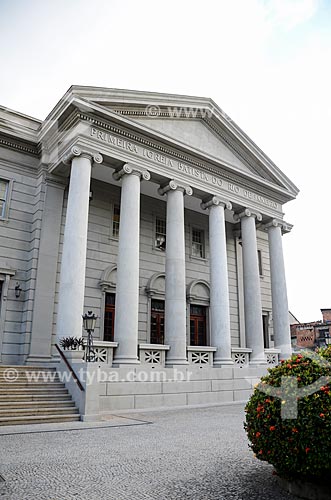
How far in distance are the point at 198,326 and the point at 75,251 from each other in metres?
10.2

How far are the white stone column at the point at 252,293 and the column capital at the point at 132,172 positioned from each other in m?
6.61

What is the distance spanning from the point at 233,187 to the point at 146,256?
574cm

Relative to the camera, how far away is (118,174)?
1688cm

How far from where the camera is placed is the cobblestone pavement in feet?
15.4

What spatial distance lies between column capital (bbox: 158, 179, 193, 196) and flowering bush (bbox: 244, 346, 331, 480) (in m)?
13.8

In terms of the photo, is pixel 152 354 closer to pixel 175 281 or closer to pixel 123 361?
pixel 123 361

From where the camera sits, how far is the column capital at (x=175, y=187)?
1802cm

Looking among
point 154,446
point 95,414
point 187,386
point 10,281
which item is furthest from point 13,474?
point 10,281

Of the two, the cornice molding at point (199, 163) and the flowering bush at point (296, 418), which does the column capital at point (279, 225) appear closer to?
the cornice molding at point (199, 163)

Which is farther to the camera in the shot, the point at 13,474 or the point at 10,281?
the point at 10,281

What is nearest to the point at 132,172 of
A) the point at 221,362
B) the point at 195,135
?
the point at 195,135

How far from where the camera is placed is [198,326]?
22.3 m

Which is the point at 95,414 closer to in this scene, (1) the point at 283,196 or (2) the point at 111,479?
(2) the point at 111,479

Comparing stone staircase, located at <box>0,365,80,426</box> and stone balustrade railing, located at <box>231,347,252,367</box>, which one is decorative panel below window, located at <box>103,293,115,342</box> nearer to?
stone staircase, located at <box>0,365,80,426</box>
